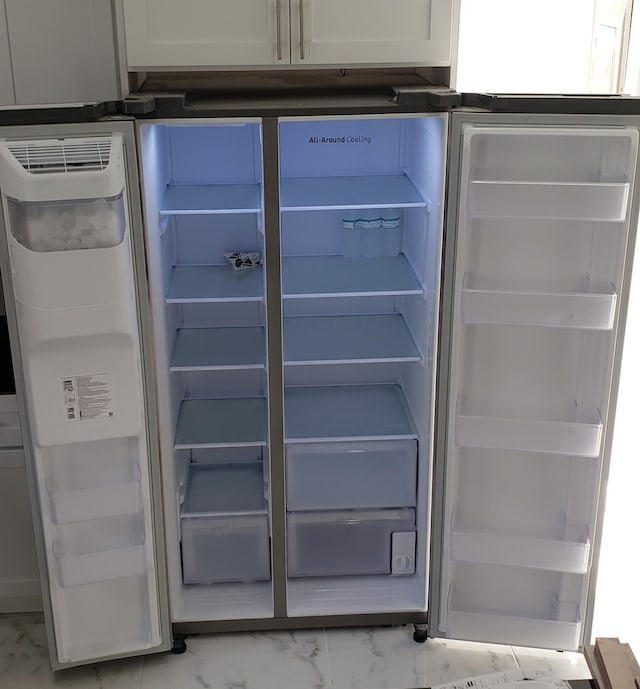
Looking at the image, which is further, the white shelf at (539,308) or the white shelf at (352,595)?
the white shelf at (352,595)

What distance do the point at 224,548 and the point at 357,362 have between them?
761 millimetres

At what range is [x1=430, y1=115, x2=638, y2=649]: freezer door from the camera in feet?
7.22

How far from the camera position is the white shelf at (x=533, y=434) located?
240cm

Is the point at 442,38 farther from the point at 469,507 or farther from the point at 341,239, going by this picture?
the point at 469,507

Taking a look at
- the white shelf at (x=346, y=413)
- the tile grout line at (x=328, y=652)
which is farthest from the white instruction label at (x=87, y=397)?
the tile grout line at (x=328, y=652)

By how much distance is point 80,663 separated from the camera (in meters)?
2.57

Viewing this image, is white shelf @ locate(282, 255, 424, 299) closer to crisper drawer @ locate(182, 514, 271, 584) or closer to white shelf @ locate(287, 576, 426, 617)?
crisper drawer @ locate(182, 514, 271, 584)

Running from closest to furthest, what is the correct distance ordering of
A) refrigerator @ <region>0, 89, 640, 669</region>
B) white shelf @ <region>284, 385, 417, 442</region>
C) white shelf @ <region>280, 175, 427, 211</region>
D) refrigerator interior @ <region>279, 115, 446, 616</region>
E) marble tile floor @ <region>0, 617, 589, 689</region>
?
refrigerator @ <region>0, 89, 640, 669</region>, white shelf @ <region>280, 175, 427, 211</region>, marble tile floor @ <region>0, 617, 589, 689</region>, refrigerator interior @ <region>279, 115, 446, 616</region>, white shelf @ <region>284, 385, 417, 442</region>

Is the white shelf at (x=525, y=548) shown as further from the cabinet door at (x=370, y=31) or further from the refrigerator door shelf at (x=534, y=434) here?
the cabinet door at (x=370, y=31)

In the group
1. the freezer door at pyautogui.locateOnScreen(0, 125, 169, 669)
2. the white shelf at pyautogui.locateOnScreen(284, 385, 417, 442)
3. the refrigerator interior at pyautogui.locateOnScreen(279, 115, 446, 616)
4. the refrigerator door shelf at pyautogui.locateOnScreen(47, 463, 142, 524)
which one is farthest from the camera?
the white shelf at pyautogui.locateOnScreen(284, 385, 417, 442)

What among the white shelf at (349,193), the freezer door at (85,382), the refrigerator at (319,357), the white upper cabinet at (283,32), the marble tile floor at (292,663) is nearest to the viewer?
the freezer door at (85,382)

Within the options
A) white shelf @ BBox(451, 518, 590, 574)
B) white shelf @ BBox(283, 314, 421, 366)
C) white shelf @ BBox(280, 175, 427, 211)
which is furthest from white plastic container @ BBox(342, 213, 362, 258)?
white shelf @ BBox(451, 518, 590, 574)

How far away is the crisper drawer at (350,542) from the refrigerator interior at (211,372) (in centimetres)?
11

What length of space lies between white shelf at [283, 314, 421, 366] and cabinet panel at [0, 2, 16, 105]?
1.17 metres
